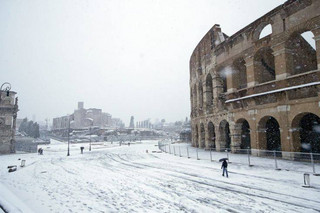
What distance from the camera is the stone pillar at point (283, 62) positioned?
51.7 ft

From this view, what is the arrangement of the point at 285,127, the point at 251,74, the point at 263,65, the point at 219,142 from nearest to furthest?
the point at 285,127
the point at 251,74
the point at 263,65
the point at 219,142

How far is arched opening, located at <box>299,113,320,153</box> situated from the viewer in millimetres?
17250

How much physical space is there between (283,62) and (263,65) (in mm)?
4674

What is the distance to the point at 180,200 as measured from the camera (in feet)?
25.8

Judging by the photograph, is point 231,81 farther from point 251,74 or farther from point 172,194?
point 172,194

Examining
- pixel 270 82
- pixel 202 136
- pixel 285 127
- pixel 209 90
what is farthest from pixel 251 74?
pixel 202 136

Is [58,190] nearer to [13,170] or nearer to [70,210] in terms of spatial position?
[70,210]

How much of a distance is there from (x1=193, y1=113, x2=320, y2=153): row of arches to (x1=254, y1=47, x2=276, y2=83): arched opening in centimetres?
404

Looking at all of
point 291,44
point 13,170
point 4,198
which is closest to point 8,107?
point 13,170

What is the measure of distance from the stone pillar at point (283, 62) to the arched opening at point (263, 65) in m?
1.82

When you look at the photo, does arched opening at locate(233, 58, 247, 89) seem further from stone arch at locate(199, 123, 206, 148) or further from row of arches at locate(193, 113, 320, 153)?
stone arch at locate(199, 123, 206, 148)

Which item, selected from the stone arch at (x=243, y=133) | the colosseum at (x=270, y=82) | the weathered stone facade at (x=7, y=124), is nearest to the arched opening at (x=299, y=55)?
the colosseum at (x=270, y=82)

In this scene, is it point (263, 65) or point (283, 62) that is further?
point (263, 65)

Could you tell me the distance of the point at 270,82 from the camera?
55.1ft
